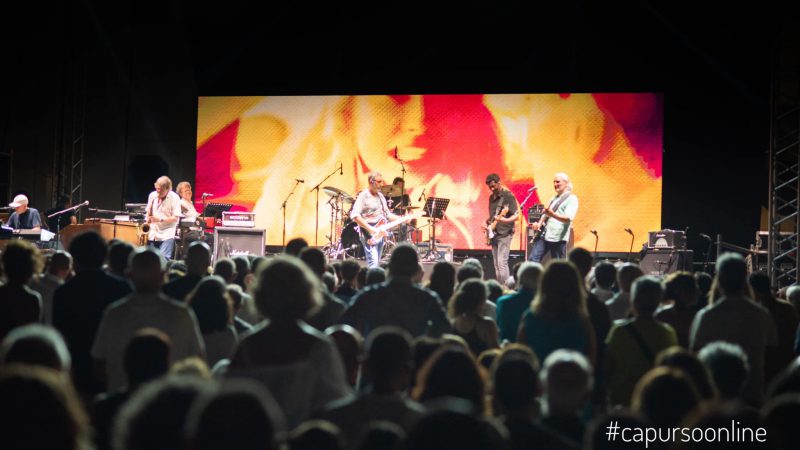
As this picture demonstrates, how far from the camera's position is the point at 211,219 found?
18203 millimetres

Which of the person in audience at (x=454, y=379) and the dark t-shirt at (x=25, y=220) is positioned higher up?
the dark t-shirt at (x=25, y=220)

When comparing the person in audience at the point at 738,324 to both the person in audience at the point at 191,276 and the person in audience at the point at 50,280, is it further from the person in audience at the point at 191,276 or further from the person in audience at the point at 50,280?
the person in audience at the point at 50,280

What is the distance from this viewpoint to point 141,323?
4.01 meters

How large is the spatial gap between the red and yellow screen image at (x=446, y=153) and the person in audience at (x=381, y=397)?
14685 mm

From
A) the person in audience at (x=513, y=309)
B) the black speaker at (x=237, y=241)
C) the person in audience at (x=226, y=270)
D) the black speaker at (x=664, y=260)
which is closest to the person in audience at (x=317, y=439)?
the person in audience at (x=513, y=309)

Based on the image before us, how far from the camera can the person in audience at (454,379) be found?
9.84ft

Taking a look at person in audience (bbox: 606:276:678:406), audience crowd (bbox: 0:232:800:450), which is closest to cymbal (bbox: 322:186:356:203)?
audience crowd (bbox: 0:232:800:450)

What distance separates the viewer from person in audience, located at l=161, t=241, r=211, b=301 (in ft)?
17.6

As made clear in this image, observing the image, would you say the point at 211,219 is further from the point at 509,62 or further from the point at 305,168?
the point at 509,62

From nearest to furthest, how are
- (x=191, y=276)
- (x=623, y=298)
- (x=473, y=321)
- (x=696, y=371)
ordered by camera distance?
(x=696, y=371) → (x=473, y=321) → (x=191, y=276) → (x=623, y=298)

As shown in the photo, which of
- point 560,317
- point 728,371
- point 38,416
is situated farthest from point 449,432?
point 560,317

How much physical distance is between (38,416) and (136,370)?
4.85ft

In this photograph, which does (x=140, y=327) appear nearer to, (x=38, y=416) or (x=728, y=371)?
(x=38, y=416)

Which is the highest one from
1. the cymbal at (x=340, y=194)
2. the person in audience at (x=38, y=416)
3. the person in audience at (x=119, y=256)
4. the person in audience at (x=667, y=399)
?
the cymbal at (x=340, y=194)
